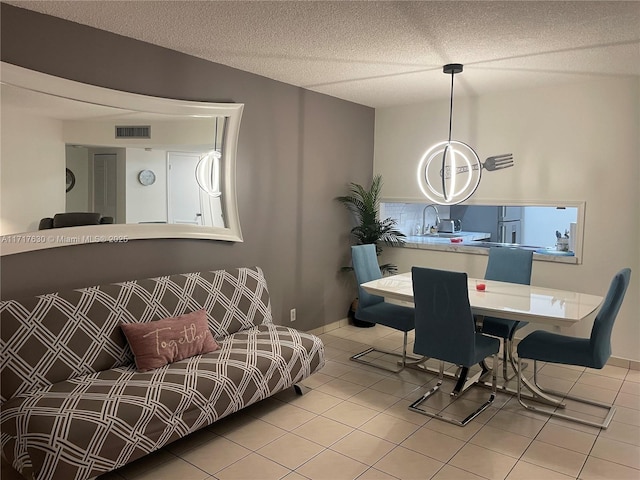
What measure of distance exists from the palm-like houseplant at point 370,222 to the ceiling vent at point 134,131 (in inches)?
89.8

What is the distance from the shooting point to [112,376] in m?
2.80

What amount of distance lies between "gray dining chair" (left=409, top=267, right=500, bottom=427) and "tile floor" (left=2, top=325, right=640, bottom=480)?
0.72ft

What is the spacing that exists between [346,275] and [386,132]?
168cm

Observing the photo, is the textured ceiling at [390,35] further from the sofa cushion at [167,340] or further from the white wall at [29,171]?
the sofa cushion at [167,340]

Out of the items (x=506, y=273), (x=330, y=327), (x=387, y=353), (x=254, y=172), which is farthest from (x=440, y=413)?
(x=254, y=172)

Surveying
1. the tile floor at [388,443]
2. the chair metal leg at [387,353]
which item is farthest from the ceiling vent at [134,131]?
the chair metal leg at [387,353]

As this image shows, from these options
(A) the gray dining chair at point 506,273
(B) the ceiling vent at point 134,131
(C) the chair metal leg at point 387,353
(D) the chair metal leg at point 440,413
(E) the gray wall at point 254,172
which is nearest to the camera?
(E) the gray wall at point 254,172

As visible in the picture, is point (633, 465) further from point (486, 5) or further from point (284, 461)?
point (486, 5)

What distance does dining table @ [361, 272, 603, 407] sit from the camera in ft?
10.3

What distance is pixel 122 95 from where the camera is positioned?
335cm

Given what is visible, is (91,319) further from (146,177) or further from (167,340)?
(146,177)

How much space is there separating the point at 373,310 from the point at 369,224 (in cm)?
140

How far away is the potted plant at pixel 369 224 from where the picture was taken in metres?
5.41

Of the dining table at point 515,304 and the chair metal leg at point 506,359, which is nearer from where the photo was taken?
the dining table at point 515,304
